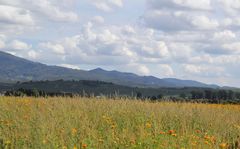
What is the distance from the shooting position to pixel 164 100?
15.9 meters

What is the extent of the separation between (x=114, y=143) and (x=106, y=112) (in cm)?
377

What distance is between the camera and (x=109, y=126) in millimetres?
10438

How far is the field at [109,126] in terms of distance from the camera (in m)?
8.24

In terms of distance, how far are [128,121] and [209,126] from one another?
87.1 inches

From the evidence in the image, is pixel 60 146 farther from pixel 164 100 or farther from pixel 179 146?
pixel 164 100

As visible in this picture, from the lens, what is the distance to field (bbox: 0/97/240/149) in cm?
824

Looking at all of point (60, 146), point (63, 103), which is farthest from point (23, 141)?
point (63, 103)

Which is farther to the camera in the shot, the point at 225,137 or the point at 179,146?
the point at 225,137

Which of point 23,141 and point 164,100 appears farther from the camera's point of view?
point 164,100

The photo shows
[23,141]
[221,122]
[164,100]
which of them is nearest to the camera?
[23,141]

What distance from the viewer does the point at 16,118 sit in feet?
35.9

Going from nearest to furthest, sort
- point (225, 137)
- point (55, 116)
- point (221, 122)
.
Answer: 1. point (225, 137)
2. point (55, 116)
3. point (221, 122)

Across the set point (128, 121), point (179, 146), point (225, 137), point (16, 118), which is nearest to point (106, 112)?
point (128, 121)

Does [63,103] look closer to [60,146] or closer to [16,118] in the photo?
[16,118]
